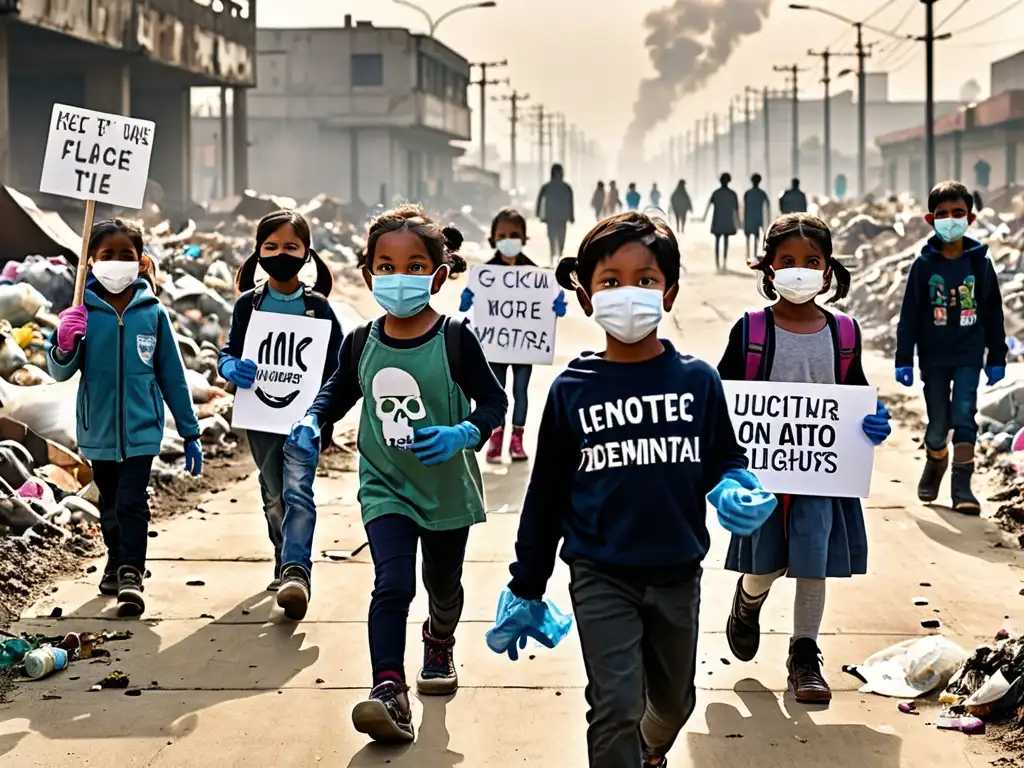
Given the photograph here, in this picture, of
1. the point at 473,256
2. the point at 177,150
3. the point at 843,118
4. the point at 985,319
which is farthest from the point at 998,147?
the point at 843,118

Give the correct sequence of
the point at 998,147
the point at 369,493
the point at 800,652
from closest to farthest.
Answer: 1. the point at 369,493
2. the point at 800,652
3. the point at 998,147

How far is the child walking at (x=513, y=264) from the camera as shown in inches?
446

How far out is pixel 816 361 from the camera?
5.93 metres

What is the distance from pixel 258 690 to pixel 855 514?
248cm

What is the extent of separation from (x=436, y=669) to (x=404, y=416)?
1150 mm

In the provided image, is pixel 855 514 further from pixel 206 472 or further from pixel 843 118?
pixel 843 118

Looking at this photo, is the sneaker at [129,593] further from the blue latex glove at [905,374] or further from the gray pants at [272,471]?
the blue latex glove at [905,374]

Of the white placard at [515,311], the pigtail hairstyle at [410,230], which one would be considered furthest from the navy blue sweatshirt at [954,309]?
the pigtail hairstyle at [410,230]

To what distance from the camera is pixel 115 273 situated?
715cm

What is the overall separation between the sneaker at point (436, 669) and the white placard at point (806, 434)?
1.42 metres

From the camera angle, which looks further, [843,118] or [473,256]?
[843,118]

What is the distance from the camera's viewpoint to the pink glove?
712 centimetres

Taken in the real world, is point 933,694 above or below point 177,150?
below

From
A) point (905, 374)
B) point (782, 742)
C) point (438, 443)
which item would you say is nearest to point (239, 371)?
point (438, 443)
